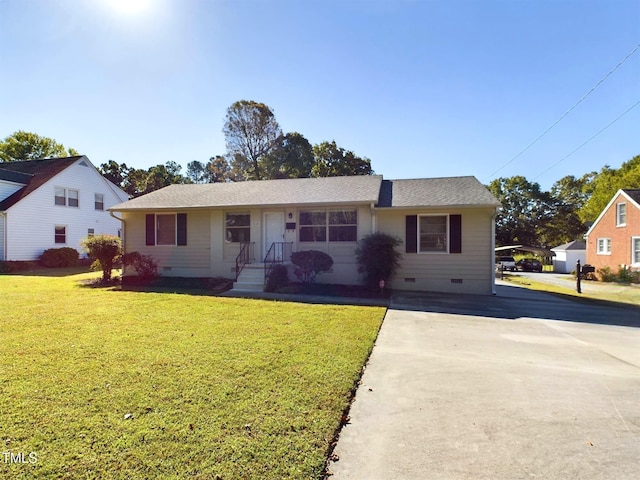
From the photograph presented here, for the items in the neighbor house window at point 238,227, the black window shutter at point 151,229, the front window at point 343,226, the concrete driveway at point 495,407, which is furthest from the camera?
the black window shutter at point 151,229

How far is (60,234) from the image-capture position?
19.8m

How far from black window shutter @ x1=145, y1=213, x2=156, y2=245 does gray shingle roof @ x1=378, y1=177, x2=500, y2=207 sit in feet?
29.6

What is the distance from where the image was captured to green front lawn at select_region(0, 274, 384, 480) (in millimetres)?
2090

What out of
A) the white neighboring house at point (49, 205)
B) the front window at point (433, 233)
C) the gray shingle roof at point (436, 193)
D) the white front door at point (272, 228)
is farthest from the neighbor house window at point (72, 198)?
the front window at point (433, 233)

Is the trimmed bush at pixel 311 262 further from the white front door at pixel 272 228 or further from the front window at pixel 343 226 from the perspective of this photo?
the white front door at pixel 272 228

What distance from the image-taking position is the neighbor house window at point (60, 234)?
64.4 feet

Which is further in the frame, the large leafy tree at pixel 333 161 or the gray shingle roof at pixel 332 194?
the large leafy tree at pixel 333 161

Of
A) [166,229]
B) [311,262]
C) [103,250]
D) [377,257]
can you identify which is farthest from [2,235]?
[377,257]

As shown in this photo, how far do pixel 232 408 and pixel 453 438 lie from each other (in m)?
1.83

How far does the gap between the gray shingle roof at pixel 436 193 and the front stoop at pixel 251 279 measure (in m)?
4.71

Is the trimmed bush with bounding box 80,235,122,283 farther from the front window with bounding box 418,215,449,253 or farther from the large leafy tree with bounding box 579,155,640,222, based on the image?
the large leafy tree with bounding box 579,155,640,222

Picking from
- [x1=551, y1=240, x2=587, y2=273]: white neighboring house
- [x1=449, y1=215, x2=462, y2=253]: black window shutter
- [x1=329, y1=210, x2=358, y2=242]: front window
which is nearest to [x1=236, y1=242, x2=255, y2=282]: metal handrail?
[x1=329, y1=210, x2=358, y2=242]: front window

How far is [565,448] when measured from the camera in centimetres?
238

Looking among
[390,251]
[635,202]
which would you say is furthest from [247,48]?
[635,202]
